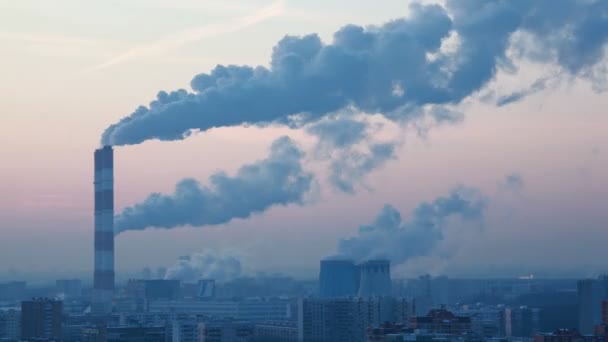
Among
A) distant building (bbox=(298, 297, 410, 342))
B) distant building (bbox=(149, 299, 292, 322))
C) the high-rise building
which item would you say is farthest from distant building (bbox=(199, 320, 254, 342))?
distant building (bbox=(149, 299, 292, 322))

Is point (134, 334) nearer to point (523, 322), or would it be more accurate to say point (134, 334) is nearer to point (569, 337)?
point (523, 322)

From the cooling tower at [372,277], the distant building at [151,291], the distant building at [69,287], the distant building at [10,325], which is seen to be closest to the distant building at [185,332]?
the distant building at [10,325]

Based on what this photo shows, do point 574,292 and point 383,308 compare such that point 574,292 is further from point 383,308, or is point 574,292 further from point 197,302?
point 383,308

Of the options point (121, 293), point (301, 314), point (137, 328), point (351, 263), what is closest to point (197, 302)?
point (121, 293)

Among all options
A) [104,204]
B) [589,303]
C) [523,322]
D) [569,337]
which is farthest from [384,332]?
[104,204]

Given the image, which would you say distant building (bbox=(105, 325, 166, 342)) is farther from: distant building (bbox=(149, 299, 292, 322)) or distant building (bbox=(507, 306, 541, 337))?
distant building (bbox=(149, 299, 292, 322))

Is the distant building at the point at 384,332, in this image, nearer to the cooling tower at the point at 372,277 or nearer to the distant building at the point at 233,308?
the cooling tower at the point at 372,277
